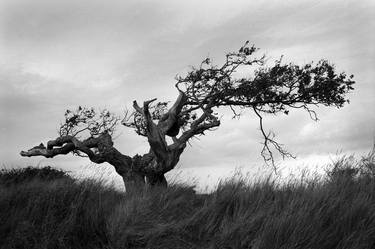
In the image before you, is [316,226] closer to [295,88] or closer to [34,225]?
[34,225]

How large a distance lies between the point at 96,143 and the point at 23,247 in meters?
9.84

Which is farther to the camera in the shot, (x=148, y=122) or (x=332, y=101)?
(x=332, y=101)

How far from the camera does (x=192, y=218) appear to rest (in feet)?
25.6

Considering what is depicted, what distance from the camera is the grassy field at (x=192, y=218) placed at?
6992 mm

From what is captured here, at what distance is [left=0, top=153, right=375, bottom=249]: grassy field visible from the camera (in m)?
6.99

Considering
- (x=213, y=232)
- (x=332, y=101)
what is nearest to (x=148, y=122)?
(x=332, y=101)

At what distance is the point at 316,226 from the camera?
7.18m

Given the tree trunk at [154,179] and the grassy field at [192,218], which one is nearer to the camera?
the grassy field at [192,218]

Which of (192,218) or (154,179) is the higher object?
(154,179)

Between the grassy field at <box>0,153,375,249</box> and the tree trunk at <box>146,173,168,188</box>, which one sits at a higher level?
the tree trunk at <box>146,173,168,188</box>

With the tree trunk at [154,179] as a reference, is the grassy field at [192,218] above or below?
below

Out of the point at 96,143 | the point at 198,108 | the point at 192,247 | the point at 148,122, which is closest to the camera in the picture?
the point at 192,247

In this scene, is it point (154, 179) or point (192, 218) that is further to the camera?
point (154, 179)

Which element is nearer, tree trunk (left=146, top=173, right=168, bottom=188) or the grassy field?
the grassy field
